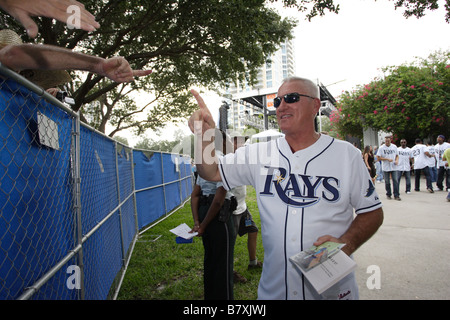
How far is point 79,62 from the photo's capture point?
4.93ft

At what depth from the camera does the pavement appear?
320 centimetres

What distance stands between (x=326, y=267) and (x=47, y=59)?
1.85 meters

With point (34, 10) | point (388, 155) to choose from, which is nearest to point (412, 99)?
point (388, 155)

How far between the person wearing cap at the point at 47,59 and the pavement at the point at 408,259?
3.31 metres

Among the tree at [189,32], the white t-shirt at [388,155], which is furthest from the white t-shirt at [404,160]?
the tree at [189,32]

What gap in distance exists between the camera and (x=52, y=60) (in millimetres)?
1388

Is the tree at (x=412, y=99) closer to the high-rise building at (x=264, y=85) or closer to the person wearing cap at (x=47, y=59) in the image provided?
the person wearing cap at (x=47, y=59)

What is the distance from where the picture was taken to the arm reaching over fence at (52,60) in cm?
131

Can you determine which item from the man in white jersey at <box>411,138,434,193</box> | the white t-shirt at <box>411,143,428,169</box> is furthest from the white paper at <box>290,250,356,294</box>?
the white t-shirt at <box>411,143,428,169</box>

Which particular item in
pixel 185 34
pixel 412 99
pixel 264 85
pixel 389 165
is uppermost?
pixel 264 85

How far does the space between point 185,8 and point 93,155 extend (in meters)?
6.29

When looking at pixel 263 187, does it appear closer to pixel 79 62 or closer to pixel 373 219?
pixel 373 219

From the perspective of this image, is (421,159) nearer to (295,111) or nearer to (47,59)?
(295,111)
